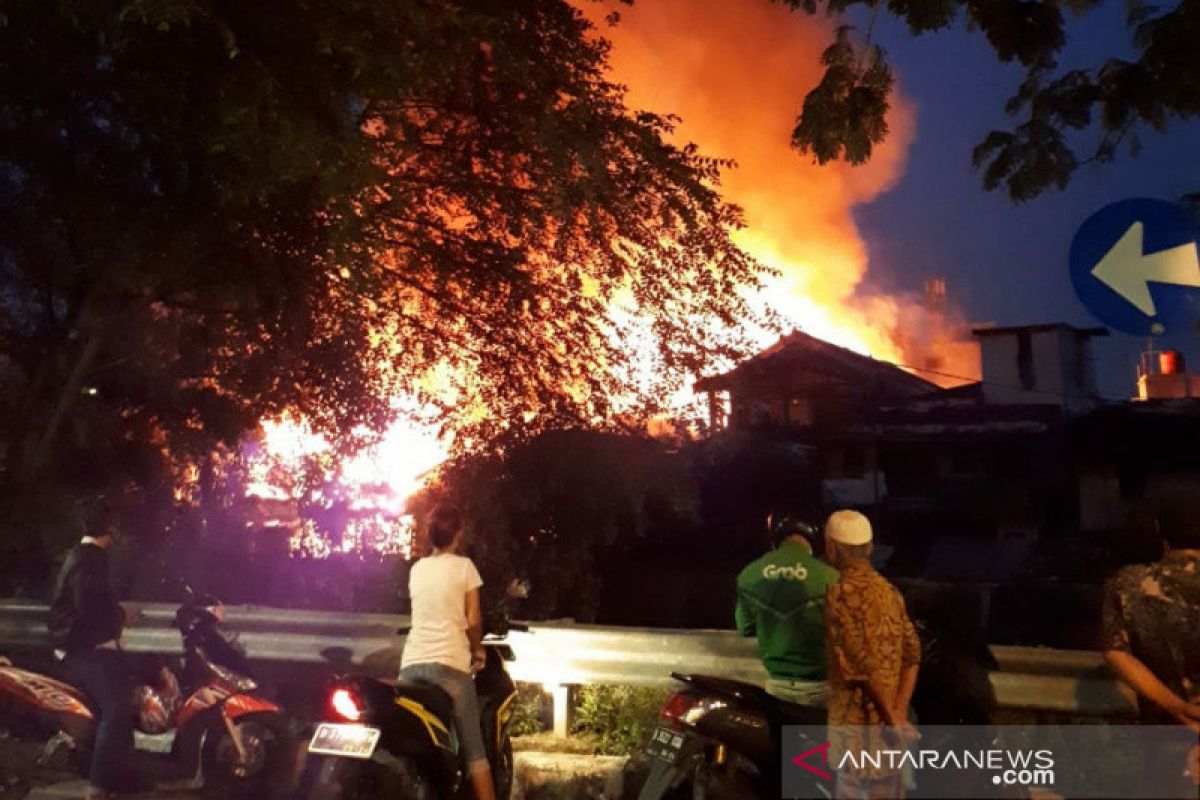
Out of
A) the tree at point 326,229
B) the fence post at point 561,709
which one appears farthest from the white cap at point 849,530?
the tree at point 326,229

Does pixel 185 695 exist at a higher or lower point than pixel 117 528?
lower

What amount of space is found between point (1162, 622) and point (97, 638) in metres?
5.82

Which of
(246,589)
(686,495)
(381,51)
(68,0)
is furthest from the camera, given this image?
(686,495)

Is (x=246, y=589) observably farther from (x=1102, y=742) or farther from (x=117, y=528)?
(x=1102, y=742)

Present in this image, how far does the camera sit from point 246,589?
14.4 meters

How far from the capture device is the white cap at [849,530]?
420 cm

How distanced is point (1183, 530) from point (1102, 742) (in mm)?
2002

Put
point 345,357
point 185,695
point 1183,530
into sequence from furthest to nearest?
point 345,357 < point 185,695 < point 1183,530

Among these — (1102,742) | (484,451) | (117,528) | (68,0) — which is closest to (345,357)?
(484,451)

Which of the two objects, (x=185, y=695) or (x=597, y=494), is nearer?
(x=185, y=695)

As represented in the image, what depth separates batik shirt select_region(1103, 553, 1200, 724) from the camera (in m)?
3.99

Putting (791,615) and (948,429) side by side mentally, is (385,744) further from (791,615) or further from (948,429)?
(948,429)

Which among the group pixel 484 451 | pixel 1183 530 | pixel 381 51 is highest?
pixel 381 51

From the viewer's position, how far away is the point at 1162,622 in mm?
4039
